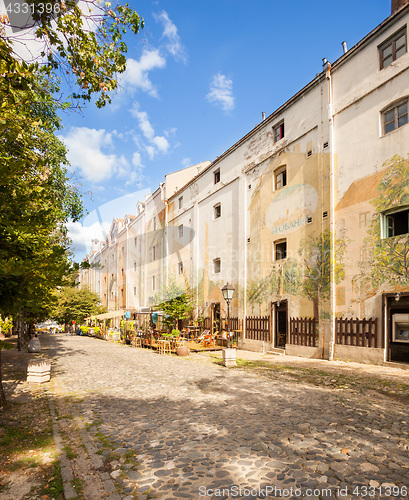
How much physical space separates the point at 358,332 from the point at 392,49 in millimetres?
10578

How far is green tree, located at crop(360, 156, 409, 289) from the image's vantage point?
11391 mm

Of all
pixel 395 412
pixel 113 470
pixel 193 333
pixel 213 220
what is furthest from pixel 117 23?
pixel 193 333

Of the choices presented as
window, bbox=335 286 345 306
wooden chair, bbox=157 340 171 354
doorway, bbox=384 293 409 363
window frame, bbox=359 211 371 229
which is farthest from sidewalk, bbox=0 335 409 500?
wooden chair, bbox=157 340 171 354

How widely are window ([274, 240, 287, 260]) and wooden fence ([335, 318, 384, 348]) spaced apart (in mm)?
4819

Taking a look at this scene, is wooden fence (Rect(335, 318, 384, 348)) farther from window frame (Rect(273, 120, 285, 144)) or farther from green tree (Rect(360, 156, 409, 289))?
window frame (Rect(273, 120, 285, 144))

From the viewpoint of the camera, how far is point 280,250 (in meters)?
17.8

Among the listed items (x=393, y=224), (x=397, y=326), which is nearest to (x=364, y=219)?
(x=393, y=224)

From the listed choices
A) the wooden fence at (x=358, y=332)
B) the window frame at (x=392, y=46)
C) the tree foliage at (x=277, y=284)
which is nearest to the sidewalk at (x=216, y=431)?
the wooden fence at (x=358, y=332)

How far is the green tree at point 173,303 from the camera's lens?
2311cm

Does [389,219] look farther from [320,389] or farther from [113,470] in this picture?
[113,470]

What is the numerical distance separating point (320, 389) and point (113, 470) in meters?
6.11

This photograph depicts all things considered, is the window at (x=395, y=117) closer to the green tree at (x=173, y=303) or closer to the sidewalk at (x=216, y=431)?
the sidewalk at (x=216, y=431)

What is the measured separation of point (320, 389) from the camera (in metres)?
8.63

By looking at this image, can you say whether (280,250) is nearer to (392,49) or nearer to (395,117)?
(395,117)
